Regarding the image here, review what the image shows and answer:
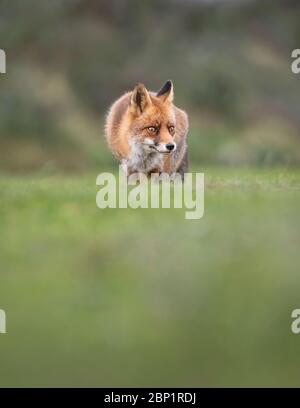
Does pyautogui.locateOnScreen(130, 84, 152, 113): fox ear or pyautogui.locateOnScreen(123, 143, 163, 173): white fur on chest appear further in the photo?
pyautogui.locateOnScreen(123, 143, 163, 173): white fur on chest

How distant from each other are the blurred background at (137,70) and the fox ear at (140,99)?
48.7ft

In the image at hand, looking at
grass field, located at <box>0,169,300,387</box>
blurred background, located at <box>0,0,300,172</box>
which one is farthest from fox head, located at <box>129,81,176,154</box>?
blurred background, located at <box>0,0,300,172</box>

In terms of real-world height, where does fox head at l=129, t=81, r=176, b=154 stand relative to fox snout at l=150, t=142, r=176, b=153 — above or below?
above

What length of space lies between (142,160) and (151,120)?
78cm

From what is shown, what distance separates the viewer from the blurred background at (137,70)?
2895 cm

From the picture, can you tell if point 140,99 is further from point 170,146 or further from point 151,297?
point 151,297

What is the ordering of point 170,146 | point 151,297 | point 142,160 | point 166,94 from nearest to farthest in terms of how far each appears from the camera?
point 151,297 → point 170,146 → point 166,94 → point 142,160

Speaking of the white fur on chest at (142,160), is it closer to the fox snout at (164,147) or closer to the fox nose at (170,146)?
the fox snout at (164,147)

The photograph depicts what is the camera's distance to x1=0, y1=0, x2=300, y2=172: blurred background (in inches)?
1140

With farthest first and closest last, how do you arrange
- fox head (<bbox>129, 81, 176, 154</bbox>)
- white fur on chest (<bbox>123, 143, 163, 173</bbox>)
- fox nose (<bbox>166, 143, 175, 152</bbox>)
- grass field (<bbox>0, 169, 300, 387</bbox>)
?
white fur on chest (<bbox>123, 143, 163, 173</bbox>) < fox head (<bbox>129, 81, 176, 154</bbox>) < fox nose (<bbox>166, 143, 175, 152</bbox>) < grass field (<bbox>0, 169, 300, 387</bbox>)

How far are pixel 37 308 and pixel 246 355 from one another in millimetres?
1991

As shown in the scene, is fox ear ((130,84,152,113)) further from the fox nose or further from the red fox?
the fox nose

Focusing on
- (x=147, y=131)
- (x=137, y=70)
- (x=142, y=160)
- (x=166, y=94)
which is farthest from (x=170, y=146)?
(x=137, y=70)

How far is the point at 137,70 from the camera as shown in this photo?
31.9 m
